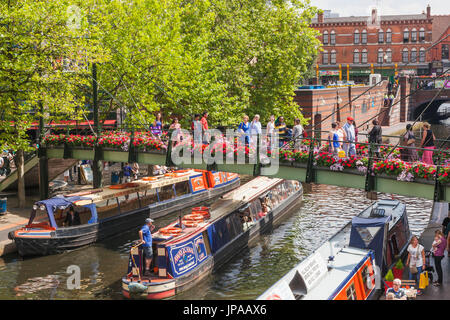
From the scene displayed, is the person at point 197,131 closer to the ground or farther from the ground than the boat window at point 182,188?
farther from the ground

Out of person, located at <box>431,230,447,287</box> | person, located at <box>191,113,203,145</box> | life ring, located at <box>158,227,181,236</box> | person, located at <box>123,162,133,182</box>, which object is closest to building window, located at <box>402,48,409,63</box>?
person, located at <box>123,162,133,182</box>

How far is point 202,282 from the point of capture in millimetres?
21984

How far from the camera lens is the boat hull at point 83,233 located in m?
24.3

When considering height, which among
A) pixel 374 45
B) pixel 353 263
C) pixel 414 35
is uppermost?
pixel 414 35

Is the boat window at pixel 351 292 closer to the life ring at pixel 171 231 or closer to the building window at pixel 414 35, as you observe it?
the life ring at pixel 171 231

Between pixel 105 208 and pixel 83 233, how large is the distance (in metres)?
2.85

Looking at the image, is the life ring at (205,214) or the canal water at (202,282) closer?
the canal water at (202,282)

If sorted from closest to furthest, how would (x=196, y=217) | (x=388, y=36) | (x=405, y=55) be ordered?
(x=196, y=217), (x=388, y=36), (x=405, y=55)

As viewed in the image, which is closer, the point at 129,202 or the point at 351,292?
the point at 351,292

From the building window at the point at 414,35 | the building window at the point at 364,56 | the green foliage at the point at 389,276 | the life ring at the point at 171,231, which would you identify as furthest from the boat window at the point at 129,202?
the building window at the point at 414,35

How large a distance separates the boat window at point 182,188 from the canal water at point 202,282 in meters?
2.45

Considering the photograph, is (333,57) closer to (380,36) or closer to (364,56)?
(364,56)

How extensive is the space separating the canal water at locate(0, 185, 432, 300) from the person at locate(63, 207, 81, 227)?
1312mm

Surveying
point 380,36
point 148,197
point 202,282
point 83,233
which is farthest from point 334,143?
point 380,36
